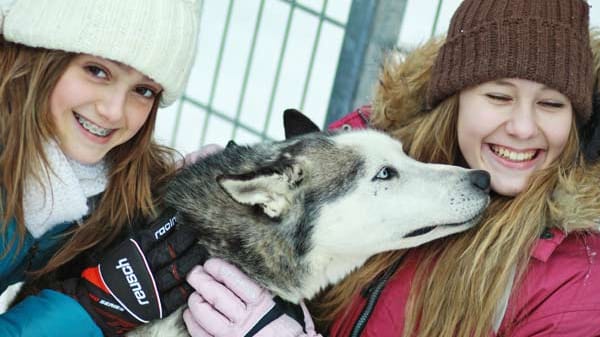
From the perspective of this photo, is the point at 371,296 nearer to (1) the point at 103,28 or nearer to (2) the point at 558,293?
(2) the point at 558,293

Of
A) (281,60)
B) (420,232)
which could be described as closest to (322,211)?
(420,232)

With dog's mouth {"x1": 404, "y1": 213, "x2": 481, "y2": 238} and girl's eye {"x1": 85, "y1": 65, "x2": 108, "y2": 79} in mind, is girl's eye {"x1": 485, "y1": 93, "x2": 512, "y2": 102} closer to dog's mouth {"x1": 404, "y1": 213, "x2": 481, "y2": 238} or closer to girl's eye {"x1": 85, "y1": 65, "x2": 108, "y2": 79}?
dog's mouth {"x1": 404, "y1": 213, "x2": 481, "y2": 238}

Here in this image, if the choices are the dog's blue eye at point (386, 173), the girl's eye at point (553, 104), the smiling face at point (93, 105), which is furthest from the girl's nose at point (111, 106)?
the girl's eye at point (553, 104)

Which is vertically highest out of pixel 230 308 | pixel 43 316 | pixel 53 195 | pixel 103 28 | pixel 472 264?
pixel 103 28

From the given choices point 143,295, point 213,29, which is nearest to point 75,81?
point 143,295

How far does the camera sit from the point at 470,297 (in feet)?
7.86

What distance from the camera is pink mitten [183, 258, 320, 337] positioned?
2.32m

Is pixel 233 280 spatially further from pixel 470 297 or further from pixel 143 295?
pixel 470 297

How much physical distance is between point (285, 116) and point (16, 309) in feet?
3.66

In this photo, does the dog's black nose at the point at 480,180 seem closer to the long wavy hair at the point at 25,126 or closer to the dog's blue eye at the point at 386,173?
the dog's blue eye at the point at 386,173

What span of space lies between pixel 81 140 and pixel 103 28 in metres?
0.39

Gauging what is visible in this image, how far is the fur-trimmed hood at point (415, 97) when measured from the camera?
2.35 m

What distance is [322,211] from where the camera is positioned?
7.88 feet

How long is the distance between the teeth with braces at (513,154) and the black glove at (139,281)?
3.26ft
